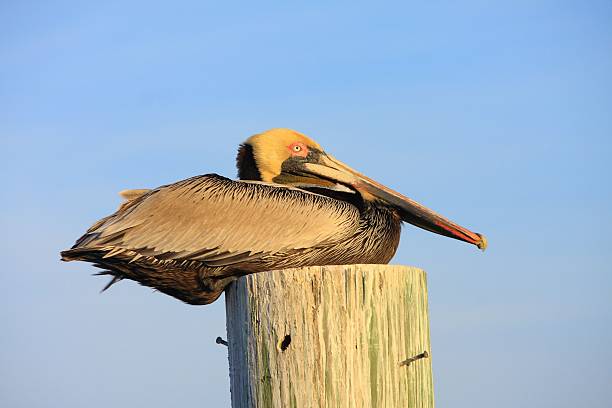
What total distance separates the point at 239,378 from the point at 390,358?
0.57 m

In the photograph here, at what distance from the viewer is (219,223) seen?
15.9 feet

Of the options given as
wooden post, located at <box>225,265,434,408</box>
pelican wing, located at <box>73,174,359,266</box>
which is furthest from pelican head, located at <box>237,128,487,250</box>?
wooden post, located at <box>225,265,434,408</box>

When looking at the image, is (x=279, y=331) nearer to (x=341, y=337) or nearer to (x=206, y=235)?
(x=341, y=337)

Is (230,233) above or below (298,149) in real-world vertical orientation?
below

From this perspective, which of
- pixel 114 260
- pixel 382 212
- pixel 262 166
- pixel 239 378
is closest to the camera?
pixel 239 378

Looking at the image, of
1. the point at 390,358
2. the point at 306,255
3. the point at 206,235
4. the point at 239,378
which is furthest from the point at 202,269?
the point at 390,358


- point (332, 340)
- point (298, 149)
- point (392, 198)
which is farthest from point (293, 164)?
point (332, 340)

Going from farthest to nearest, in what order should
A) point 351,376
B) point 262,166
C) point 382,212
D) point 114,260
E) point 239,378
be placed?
point 262,166 → point 382,212 → point 114,260 → point 239,378 → point 351,376

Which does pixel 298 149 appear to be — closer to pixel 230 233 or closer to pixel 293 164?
pixel 293 164

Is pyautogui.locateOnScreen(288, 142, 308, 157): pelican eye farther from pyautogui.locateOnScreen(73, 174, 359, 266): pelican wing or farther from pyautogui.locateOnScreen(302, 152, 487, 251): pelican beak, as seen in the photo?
pyautogui.locateOnScreen(73, 174, 359, 266): pelican wing

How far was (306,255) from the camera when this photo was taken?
475 centimetres

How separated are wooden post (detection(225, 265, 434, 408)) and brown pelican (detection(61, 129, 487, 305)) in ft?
4.83

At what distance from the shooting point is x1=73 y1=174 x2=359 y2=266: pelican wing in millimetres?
4723

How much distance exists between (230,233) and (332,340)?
1787mm
